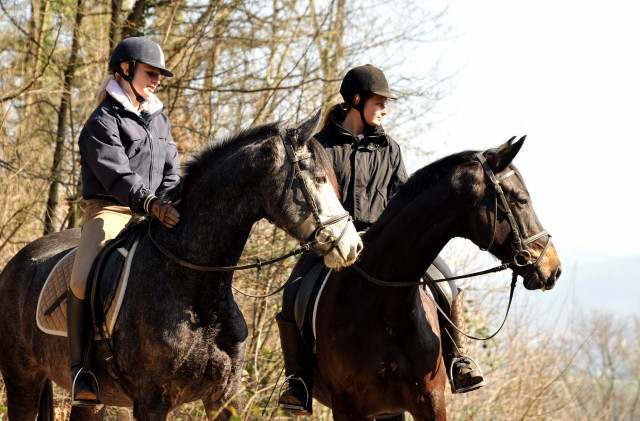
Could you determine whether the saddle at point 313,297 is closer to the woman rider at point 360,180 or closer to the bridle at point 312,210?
the woman rider at point 360,180

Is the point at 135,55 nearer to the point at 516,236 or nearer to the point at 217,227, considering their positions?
the point at 217,227

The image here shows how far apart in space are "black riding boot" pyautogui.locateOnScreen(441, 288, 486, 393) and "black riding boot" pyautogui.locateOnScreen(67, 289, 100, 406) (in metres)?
2.57

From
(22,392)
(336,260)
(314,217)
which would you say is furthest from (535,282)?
(22,392)

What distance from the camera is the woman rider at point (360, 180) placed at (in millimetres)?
5852

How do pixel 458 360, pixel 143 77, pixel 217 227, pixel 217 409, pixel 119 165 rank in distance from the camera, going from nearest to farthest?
pixel 217 227 < pixel 217 409 < pixel 119 165 < pixel 143 77 < pixel 458 360

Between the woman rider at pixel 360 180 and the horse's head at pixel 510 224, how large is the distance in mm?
910

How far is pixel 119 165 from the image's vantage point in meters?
4.88

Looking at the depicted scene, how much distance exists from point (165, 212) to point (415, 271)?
5.67 ft

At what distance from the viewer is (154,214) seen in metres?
4.77

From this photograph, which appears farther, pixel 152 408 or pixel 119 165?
pixel 119 165

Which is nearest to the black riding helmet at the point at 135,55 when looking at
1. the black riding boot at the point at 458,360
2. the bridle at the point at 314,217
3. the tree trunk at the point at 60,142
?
the bridle at the point at 314,217

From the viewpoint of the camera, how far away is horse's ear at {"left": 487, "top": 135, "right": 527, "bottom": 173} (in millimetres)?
5137

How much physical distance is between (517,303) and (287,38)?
5.71 meters

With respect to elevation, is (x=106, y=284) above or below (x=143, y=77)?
below
